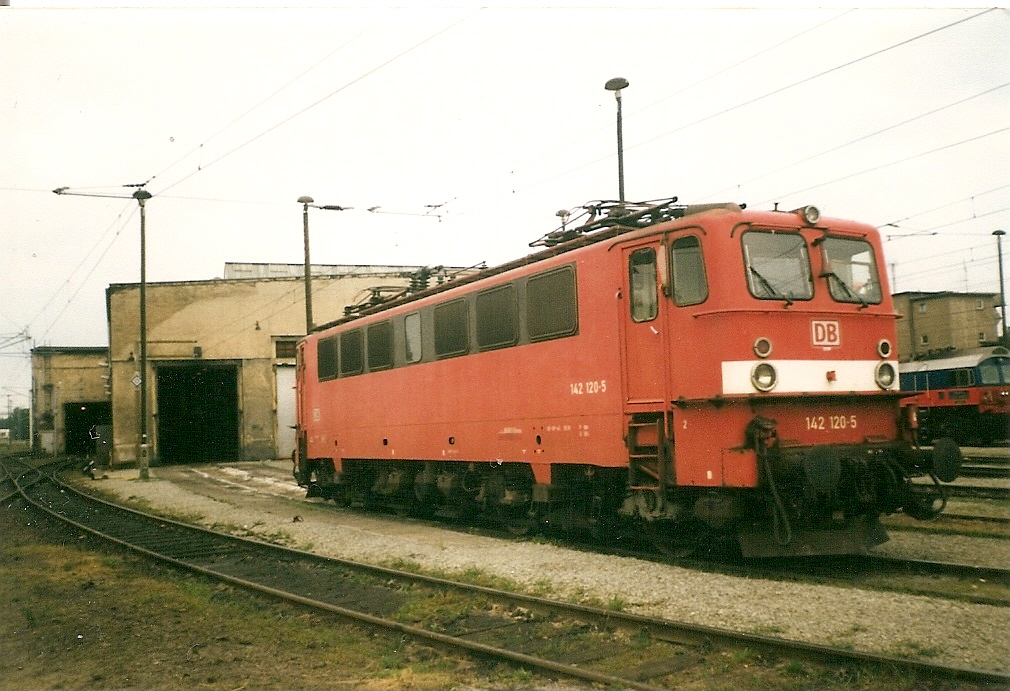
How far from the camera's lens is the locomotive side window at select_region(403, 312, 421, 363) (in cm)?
1386

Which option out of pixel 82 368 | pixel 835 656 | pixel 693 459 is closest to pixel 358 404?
pixel 693 459

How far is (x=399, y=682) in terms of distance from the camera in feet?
19.4

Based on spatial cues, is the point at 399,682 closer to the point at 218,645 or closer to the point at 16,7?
the point at 218,645

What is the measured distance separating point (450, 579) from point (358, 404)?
7463 millimetres

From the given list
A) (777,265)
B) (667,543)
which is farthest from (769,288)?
(667,543)

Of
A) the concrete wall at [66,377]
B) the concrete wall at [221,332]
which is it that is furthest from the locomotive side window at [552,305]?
the concrete wall at [66,377]

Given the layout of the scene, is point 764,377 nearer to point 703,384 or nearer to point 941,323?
point 703,384

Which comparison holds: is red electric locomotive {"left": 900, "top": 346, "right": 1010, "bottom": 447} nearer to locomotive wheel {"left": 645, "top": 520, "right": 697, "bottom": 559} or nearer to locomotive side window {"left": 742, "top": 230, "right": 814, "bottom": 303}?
locomotive wheel {"left": 645, "top": 520, "right": 697, "bottom": 559}

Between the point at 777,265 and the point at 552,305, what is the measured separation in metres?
2.91

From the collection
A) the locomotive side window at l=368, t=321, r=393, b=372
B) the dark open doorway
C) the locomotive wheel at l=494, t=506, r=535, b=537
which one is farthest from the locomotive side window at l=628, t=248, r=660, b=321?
the dark open doorway

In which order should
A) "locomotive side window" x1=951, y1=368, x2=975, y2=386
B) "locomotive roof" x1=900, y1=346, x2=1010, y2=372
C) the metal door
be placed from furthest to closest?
the metal door, "locomotive side window" x1=951, y1=368, x2=975, y2=386, "locomotive roof" x1=900, y1=346, x2=1010, y2=372

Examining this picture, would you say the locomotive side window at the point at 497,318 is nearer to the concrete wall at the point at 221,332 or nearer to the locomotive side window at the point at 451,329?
the locomotive side window at the point at 451,329

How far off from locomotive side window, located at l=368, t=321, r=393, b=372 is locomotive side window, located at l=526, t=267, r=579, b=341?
14.7ft

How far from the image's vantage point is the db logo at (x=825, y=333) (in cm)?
853
